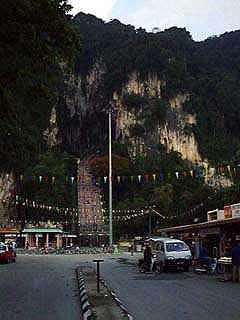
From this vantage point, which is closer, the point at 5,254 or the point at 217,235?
the point at 217,235

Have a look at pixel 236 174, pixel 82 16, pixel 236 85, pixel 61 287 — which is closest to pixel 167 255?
pixel 61 287

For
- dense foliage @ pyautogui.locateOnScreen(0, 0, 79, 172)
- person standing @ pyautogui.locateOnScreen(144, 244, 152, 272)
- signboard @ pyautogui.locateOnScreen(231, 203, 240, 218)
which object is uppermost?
dense foliage @ pyautogui.locateOnScreen(0, 0, 79, 172)

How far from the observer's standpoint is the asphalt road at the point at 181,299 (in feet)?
36.1

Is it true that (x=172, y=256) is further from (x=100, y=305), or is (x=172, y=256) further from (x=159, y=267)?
(x=100, y=305)

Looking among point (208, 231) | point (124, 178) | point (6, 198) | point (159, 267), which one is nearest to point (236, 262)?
point (159, 267)

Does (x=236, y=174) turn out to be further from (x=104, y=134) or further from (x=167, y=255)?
(x=104, y=134)

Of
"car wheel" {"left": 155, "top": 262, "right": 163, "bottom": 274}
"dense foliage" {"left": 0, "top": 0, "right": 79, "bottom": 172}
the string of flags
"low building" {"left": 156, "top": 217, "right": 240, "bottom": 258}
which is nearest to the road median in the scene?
"dense foliage" {"left": 0, "top": 0, "right": 79, "bottom": 172}

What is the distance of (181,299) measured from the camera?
1380 cm

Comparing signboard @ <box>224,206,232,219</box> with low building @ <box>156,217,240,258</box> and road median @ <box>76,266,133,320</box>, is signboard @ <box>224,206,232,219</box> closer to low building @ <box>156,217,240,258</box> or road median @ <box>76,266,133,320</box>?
low building @ <box>156,217,240,258</box>

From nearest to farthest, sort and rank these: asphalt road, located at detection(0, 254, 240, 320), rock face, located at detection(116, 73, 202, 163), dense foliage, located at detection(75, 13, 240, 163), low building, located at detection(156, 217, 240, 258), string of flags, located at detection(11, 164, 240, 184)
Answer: asphalt road, located at detection(0, 254, 240, 320) < low building, located at detection(156, 217, 240, 258) < string of flags, located at detection(11, 164, 240, 184) < rock face, located at detection(116, 73, 202, 163) < dense foliage, located at detection(75, 13, 240, 163)

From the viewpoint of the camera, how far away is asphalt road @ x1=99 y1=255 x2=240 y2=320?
11000mm

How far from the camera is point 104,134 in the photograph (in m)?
134

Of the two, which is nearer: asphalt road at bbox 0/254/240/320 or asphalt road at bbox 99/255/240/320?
asphalt road at bbox 99/255/240/320

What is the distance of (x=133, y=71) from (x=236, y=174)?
69.0 m
